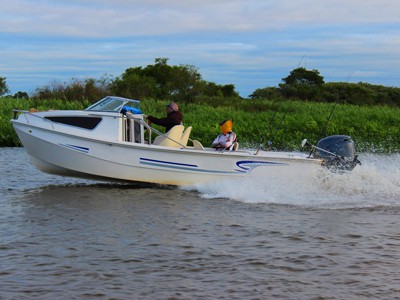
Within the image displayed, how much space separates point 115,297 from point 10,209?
17.8 ft

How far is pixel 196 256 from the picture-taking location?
356 inches

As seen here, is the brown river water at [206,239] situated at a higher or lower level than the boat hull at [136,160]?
lower

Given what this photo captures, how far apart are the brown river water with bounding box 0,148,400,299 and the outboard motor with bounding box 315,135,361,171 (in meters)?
0.22

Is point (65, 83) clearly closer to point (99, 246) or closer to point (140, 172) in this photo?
point (140, 172)

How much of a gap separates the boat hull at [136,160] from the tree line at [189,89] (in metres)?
19.6

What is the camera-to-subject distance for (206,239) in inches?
397

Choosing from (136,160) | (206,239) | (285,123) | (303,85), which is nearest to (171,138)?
(136,160)

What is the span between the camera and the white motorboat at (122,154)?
13.9m

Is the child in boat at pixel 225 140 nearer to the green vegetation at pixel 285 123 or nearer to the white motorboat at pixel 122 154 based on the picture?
the white motorboat at pixel 122 154

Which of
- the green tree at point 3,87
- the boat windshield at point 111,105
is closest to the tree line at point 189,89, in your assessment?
Result: the green tree at point 3,87

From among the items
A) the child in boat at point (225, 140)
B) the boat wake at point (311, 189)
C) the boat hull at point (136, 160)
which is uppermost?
the child in boat at point (225, 140)

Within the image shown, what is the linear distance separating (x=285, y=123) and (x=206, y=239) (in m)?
18.8

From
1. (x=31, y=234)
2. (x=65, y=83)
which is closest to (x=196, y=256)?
(x=31, y=234)

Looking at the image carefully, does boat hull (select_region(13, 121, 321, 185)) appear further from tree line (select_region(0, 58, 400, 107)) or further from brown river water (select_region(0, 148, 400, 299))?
tree line (select_region(0, 58, 400, 107))
